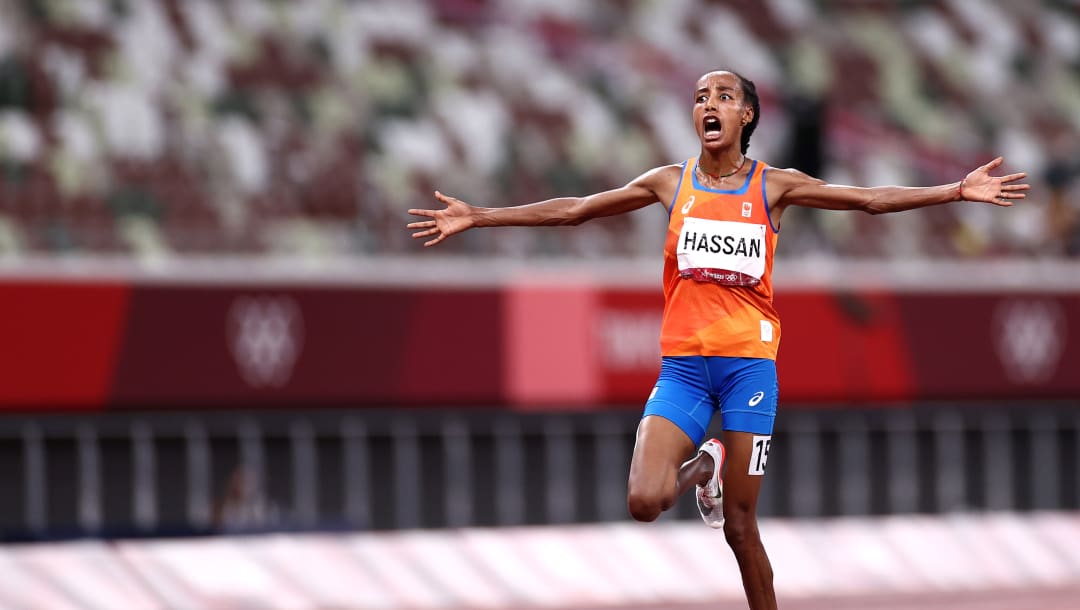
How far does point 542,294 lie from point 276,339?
241cm

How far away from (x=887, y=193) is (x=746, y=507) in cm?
138

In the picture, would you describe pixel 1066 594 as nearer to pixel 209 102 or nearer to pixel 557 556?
pixel 557 556

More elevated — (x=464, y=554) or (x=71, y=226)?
(x=71, y=226)

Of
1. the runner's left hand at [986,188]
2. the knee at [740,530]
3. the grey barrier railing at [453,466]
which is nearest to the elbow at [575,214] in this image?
the knee at [740,530]

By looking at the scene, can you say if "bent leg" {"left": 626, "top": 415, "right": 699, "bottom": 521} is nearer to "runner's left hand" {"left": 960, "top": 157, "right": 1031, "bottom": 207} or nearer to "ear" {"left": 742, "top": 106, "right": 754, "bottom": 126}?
"ear" {"left": 742, "top": 106, "right": 754, "bottom": 126}

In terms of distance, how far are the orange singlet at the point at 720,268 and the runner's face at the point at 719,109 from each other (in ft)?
0.77

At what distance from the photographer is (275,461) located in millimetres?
15258

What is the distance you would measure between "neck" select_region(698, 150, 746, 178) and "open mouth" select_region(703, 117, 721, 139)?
130mm

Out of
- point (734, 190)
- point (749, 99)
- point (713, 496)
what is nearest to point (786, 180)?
point (734, 190)

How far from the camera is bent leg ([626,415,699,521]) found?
715 centimetres

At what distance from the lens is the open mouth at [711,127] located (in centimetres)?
728

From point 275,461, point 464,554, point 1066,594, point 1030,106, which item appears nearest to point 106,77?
point 275,461

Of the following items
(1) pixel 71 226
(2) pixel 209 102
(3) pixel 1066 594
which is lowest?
(3) pixel 1066 594

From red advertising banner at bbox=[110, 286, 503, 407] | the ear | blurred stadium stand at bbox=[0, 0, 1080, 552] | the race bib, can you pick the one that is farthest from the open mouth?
red advertising banner at bbox=[110, 286, 503, 407]
